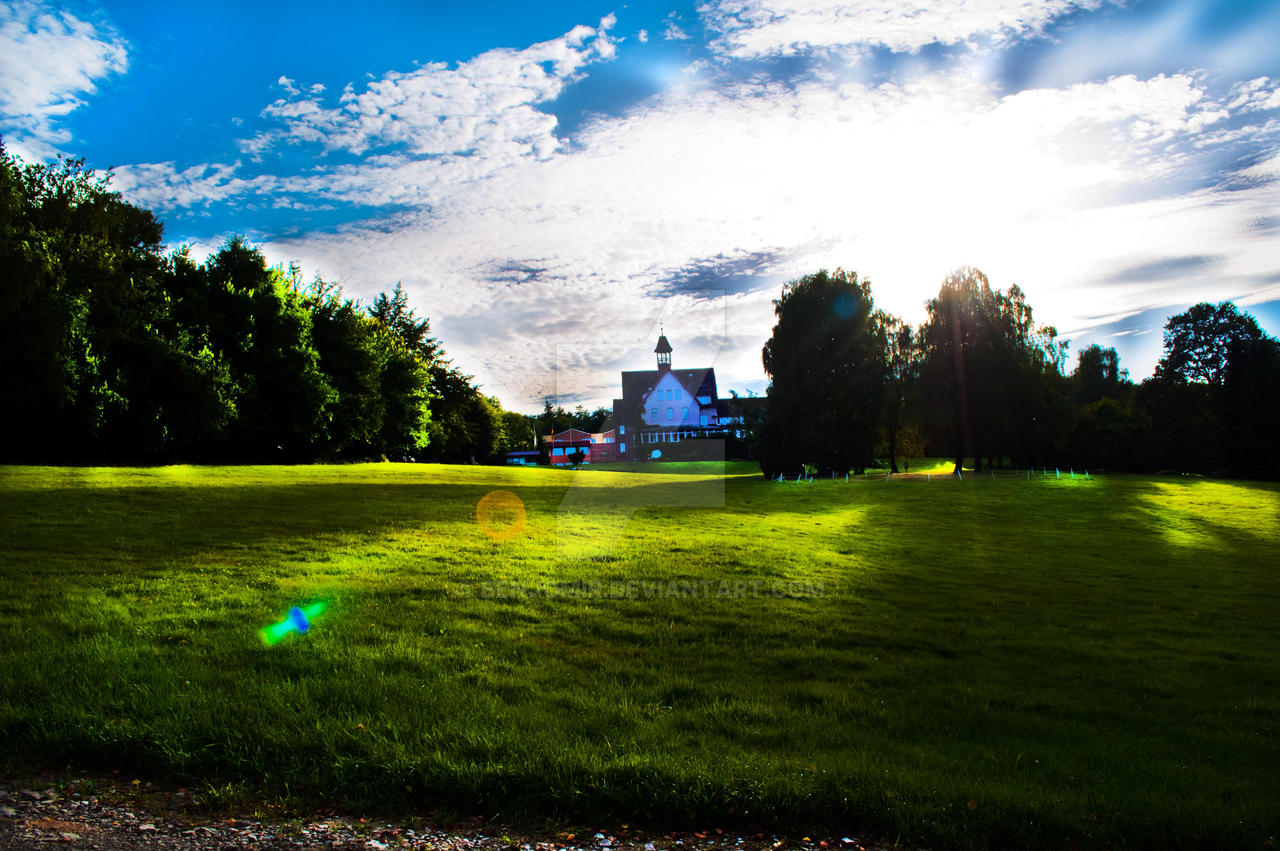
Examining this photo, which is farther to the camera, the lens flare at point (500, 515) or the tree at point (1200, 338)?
the tree at point (1200, 338)

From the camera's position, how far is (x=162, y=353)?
1277 inches

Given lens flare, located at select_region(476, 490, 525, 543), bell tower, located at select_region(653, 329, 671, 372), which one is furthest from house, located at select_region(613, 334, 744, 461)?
lens flare, located at select_region(476, 490, 525, 543)

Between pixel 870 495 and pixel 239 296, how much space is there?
39.0 m

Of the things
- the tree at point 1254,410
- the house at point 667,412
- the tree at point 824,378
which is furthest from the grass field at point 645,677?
the tree at point 1254,410

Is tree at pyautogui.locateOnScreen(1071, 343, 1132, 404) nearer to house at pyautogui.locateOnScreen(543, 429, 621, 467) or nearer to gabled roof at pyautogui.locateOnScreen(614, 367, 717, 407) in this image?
house at pyautogui.locateOnScreen(543, 429, 621, 467)

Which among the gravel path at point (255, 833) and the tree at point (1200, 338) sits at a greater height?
the tree at point (1200, 338)

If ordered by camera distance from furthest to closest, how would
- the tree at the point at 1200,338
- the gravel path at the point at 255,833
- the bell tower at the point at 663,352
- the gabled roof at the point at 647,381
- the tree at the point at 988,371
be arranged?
1. the tree at the point at 1200,338
2. the tree at the point at 988,371
3. the gabled roof at the point at 647,381
4. the bell tower at the point at 663,352
5. the gravel path at the point at 255,833

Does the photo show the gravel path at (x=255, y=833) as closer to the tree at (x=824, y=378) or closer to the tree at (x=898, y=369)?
the tree at (x=824, y=378)

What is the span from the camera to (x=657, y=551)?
1500 cm

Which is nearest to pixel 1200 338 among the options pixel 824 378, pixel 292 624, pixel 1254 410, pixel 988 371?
pixel 1254 410

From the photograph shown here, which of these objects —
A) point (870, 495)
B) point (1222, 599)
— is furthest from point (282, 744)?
point (870, 495)

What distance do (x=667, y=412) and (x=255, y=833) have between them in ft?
107

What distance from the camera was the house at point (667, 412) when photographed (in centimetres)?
2788

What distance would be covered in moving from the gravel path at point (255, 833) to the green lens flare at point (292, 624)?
3.05 m
